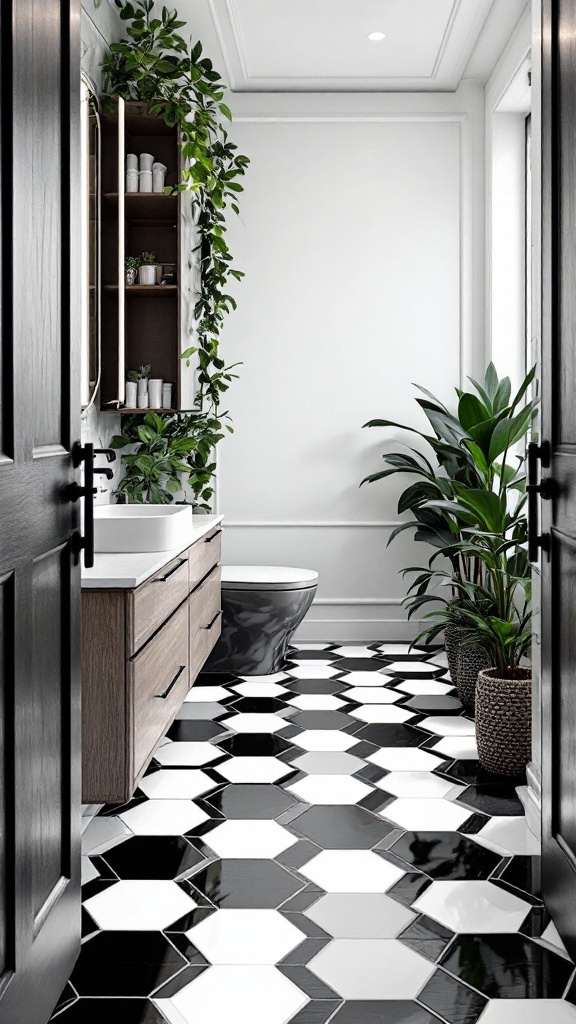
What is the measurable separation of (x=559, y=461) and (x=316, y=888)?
1132mm

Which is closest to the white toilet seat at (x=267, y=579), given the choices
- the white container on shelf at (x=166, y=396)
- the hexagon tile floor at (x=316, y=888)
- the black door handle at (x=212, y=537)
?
the black door handle at (x=212, y=537)

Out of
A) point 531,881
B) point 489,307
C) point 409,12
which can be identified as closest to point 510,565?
point 531,881

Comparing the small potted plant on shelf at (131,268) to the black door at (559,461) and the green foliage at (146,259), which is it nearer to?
the green foliage at (146,259)

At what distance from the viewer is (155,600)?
2.43m

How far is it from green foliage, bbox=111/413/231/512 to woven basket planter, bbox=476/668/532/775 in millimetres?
1601

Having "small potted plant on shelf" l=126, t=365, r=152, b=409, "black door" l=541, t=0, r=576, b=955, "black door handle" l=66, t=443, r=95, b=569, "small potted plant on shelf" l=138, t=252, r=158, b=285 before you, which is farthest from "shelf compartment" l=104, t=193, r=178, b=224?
"black door handle" l=66, t=443, r=95, b=569

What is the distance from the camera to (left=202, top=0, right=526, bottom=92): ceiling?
12.3ft

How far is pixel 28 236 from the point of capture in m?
1.43

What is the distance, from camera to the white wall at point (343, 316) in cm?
462

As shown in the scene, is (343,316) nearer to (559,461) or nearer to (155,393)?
(155,393)

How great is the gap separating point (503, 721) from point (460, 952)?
3.39 ft

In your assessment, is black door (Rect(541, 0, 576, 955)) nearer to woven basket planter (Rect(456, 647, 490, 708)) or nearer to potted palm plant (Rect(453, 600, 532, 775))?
potted palm plant (Rect(453, 600, 532, 775))

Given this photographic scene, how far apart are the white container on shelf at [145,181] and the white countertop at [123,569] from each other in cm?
155

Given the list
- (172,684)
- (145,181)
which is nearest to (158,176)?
(145,181)
